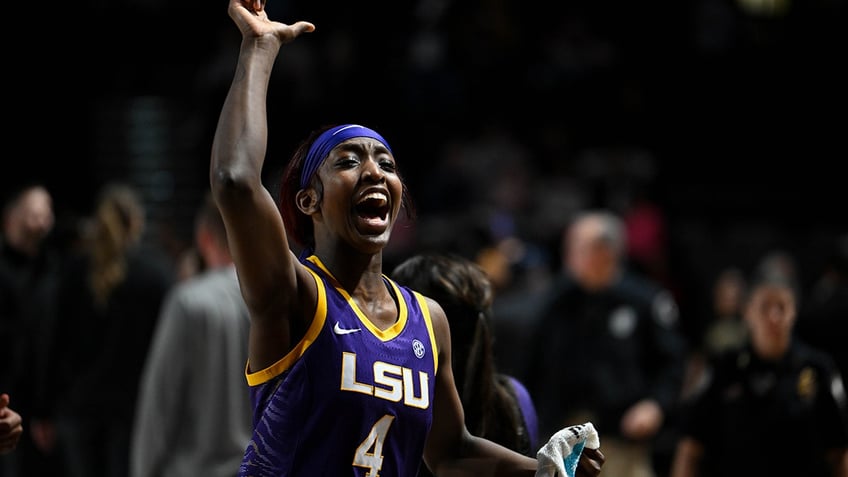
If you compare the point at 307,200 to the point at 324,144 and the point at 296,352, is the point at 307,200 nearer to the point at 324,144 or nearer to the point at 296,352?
the point at 324,144

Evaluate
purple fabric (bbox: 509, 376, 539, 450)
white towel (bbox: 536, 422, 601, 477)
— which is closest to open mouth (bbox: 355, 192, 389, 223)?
white towel (bbox: 536, 422, 601, 477)

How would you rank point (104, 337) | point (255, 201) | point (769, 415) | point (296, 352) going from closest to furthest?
1. point (255, 201)
2. point (296, 352)
3. point (769, 415)
4. point (104, 337)

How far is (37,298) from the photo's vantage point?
26.9 feet

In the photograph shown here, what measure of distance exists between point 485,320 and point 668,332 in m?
4.26

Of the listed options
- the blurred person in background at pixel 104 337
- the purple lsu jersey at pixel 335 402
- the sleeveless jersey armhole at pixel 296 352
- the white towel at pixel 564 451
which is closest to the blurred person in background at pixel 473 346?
the white towel at pixel 564 451

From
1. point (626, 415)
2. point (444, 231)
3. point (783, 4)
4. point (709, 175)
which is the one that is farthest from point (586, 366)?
point (783, 4)

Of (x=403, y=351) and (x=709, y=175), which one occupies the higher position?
(x=403, y=351)

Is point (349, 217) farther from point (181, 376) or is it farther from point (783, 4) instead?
point (783, 4)

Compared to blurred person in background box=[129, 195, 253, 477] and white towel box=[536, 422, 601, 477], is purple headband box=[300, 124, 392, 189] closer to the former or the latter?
white towel box=[536, 422, 601, 477]

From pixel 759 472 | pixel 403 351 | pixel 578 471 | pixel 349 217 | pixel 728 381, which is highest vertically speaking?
pixel 349 217

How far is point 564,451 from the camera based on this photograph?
10.9 feet

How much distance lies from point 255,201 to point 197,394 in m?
3.15

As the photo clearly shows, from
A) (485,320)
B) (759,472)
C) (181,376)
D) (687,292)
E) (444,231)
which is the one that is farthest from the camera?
(687,292)

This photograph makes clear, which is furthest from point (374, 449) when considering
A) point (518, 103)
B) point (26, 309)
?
point (518, 103)
